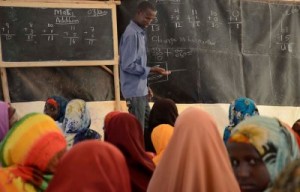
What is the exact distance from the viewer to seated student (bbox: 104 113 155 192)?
2.64 meters

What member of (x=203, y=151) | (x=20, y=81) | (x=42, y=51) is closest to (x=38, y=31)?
(x=42, y=51)

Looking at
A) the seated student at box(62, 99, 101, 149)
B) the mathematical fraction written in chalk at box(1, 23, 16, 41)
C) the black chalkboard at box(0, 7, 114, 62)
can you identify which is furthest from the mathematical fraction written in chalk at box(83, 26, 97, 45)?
the seated student at box(62, 99, 101, 149)

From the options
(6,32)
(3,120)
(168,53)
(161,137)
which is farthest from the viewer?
(168,53)

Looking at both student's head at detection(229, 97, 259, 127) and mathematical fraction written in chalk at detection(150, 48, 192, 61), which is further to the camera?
mathematical fraction written in chalk at detection(150, 48, 192, 61)

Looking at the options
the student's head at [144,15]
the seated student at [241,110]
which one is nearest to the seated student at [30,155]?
the seated student at [241,110]

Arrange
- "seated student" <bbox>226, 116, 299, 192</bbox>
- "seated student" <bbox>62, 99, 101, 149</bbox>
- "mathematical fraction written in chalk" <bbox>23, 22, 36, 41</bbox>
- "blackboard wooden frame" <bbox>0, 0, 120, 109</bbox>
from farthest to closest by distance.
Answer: "mathematical fraction written in chalk" <bbox>23, 22, 36, 41</bbox>
"blackboard wooden frame" <bbox>0, 0, 120, 109</bbox>
"seated student" <bbox>62, 99, 101, 149</bbox>
"seated student" <bbox>226, 116, 299, 192</bbox>

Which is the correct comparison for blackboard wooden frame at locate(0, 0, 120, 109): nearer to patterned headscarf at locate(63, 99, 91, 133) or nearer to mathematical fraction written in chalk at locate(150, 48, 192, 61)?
mathematical fraction written in chalk at locate(150, 48, 192, 61)

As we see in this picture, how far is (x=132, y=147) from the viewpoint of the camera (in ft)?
8.80

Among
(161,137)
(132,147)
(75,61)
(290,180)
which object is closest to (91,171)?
(290,180)

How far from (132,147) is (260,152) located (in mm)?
1051

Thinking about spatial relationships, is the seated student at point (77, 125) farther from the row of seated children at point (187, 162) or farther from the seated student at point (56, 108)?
the row of seated children at point (187, 162)

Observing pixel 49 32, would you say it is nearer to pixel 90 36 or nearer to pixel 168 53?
pixel 90 36

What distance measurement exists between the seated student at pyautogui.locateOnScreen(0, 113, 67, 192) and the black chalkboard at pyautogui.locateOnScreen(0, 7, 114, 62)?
332 centimetres

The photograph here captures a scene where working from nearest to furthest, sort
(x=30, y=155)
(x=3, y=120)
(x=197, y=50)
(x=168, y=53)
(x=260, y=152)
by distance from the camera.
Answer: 1. (x=260, y=152)
2. (x=30, y=155)
3. (x=3, y=120)
4. (x=168, y=53)
5. (x=197, y=50)
